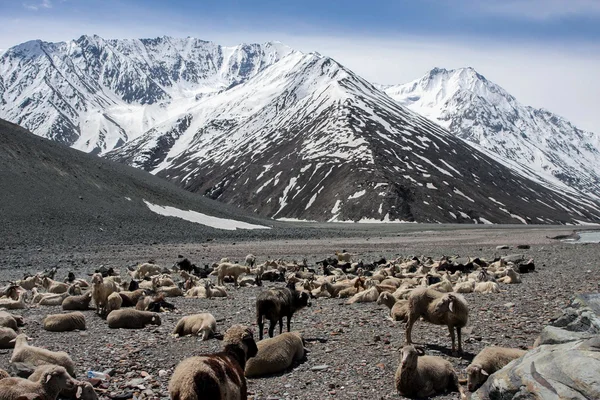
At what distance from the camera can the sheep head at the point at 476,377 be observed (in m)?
9.83

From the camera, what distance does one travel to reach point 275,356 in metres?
11.4

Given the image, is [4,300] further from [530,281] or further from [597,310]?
[530,281]

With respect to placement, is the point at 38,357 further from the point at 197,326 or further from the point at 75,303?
the point at 75,303

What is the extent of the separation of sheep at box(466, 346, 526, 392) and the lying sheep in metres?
3.62

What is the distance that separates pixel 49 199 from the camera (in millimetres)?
65125

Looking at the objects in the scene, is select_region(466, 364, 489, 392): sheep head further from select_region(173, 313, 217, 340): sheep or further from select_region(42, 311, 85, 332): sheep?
select_region(42, 311, 85, 332): sheep

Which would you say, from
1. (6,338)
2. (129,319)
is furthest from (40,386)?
(129,319)

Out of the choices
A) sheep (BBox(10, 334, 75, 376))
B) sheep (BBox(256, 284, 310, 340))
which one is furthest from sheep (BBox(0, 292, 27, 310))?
sheep (BBox(256, 284, 310, 340))

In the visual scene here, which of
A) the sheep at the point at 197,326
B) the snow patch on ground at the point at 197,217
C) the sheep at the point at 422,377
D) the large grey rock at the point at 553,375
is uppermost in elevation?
the snow patch on ground at the point at 197,217

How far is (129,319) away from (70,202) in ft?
185

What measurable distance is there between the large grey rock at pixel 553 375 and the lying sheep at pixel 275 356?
439 centimetres

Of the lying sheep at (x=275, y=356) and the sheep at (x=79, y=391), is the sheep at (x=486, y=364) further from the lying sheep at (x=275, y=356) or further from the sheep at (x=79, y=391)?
the sheep at (x=79, y=391)

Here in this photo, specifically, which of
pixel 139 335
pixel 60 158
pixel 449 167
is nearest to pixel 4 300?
pixel 139 335

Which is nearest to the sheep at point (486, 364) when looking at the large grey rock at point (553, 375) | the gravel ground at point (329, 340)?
the gravel ground at point (329, 340)
